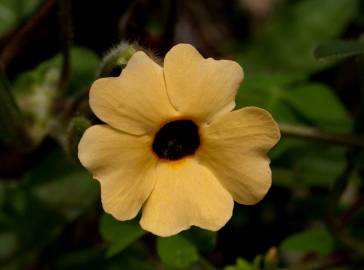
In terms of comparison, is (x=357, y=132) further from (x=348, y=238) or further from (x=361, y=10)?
(x=361, y=10)

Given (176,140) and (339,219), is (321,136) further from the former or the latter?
(176,140)

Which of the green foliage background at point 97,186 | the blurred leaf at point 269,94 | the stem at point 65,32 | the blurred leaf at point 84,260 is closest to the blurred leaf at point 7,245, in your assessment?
the green foliage background at point 97,186

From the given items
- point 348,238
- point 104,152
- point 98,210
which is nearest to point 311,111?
point 348,238

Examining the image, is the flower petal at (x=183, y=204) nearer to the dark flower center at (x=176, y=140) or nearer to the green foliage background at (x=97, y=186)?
the dark flower center at (x=176, y=140)

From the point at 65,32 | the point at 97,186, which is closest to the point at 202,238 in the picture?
the point at 97,186

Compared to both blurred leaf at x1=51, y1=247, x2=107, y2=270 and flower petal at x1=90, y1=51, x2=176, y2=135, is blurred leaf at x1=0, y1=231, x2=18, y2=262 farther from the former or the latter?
flower petal at x1=90, y1=51, x2=176, y2=135

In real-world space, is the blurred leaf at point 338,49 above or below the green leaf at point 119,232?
above

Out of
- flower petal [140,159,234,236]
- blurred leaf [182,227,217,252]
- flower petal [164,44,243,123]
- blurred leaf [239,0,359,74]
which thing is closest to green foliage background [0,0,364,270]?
blurred leaf [182,227,217,252]
